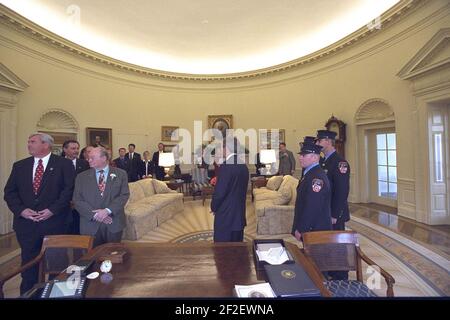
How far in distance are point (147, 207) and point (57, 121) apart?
3.63m

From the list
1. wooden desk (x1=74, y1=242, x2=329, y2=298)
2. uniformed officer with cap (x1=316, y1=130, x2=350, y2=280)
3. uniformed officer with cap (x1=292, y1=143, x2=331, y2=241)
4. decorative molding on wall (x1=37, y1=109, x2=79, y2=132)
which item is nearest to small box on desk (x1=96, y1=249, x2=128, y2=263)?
wooden desk (x1=74, y1=242, x2=329, y2=298)

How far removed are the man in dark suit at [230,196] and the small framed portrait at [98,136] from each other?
525cm

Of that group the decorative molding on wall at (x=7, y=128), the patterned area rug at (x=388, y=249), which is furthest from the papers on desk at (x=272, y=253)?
the decorative molding on wall at (x=7, y=128)

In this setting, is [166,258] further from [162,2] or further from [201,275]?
[162,2]

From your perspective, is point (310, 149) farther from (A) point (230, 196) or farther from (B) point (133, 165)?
(B) point (133, 165)

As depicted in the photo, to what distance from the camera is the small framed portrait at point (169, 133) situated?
8.32m

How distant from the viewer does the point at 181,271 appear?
128cm

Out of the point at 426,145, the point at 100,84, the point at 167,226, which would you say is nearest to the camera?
the point at 426,145

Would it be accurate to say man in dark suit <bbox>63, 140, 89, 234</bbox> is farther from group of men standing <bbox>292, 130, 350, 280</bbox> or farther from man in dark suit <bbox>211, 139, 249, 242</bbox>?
group of men standing <bbox>292, 130, 350, 280</bbox>

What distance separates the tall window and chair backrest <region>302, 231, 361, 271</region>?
5087 millimetres
